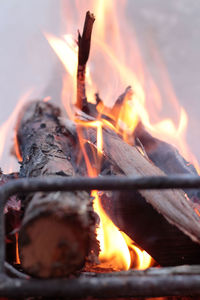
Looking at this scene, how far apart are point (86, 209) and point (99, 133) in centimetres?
149

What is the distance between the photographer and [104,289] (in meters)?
0.89

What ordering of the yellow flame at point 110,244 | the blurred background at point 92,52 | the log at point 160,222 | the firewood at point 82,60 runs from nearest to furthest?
the log at point 160,222
the yellow flame at point 110,244
the firewood at point 82,60
the blurred background at point 92,52

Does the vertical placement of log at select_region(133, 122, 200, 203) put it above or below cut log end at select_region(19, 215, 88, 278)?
above

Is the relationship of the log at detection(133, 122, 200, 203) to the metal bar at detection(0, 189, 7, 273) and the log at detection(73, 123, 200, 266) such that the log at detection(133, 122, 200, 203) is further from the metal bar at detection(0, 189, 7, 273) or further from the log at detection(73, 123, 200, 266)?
the metal bar at detection(0, 189, 7, 273)

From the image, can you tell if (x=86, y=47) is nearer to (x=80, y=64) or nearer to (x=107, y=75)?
(x=80, y=64)

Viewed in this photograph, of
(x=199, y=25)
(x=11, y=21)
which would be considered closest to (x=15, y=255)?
(x=11, y=21)

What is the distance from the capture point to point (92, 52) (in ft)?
17.7

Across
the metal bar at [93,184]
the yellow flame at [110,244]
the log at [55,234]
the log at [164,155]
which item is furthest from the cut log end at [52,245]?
the log at [164,155]

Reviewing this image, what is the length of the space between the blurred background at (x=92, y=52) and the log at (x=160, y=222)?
12.1 feet

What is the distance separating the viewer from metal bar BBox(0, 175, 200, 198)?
93 centimetres

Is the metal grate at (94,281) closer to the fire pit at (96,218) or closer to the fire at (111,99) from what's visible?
the fire pit at (96,218)

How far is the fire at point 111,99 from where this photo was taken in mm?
1827

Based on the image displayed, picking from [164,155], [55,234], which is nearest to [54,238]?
[55,234]

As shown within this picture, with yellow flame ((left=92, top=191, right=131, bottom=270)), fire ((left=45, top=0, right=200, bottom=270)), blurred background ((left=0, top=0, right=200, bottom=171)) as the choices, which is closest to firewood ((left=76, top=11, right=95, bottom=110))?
fire ((left=45, top=0, right=200, bottom=270))
